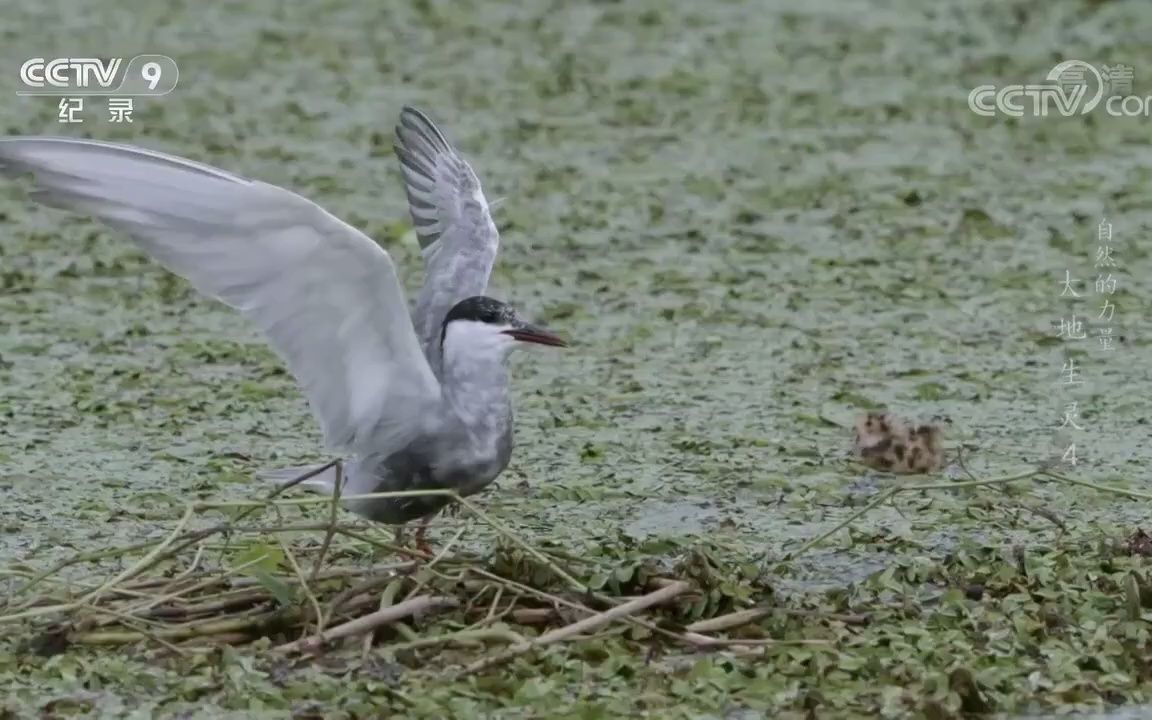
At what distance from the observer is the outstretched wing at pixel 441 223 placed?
5.67 m

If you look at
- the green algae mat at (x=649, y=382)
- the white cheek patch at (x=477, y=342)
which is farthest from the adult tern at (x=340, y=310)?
the green algae mat at (x=649, y=382)

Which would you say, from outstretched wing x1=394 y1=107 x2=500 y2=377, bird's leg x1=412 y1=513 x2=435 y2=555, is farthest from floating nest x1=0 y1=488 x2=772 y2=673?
outstretched wing x1=394 y1=107 x2=500 y2=377

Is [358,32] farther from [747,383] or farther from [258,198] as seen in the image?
[258,198]

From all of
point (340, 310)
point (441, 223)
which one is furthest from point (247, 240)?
point (441, 223)

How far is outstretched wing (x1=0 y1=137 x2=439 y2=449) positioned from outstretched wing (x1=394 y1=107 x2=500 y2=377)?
48cm

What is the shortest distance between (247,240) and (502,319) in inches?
26.2

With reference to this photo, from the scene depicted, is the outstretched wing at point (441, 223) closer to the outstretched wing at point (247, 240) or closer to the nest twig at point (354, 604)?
the outstretched wing at point (247, 240)

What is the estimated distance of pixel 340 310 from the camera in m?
4.97

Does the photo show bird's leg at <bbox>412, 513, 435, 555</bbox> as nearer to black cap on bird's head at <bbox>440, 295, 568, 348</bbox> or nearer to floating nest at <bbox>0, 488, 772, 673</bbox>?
floating nest at <bbox>0, 488, 772, 673</bbox>

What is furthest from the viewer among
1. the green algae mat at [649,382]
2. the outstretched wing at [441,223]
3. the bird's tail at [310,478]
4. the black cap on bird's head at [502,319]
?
the outstretched wing at [441,223]

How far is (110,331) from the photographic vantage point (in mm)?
7441

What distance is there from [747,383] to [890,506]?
112 centimetres

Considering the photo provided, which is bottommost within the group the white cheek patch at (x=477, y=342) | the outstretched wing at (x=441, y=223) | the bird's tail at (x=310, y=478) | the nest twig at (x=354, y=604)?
the nest twig at (x=354, y=604)

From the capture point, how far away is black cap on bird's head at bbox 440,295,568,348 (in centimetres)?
523
